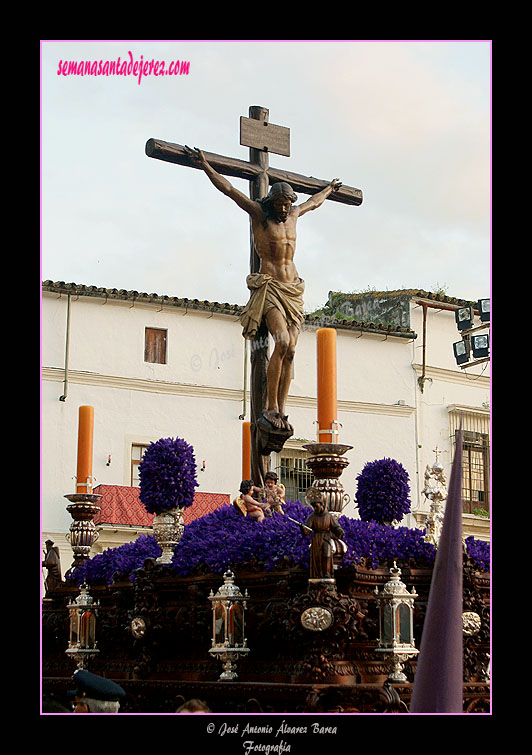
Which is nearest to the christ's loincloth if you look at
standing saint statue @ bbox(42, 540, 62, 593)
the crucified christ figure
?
the crucified christ figure

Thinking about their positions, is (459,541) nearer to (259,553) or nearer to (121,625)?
(259,553)

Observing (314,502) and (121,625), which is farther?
(121,625)

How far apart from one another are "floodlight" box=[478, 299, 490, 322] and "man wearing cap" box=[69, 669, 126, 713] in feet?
54.0

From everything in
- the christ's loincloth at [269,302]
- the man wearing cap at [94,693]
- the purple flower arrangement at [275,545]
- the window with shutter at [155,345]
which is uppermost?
the window with shutter at [155,345]

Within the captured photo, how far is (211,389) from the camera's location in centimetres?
2192

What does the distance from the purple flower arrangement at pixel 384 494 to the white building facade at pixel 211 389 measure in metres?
10.4

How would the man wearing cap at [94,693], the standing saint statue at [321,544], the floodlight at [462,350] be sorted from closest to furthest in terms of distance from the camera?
the man wearing cap at [94,693]
the standing saint statue at [321,544]
the floodlight at [462,350]

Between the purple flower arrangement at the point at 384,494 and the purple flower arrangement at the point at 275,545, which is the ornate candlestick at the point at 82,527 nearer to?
the purple flower arrangement at the point at 275,545

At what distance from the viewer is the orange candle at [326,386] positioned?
243 inches

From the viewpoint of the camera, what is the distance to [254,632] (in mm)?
6164

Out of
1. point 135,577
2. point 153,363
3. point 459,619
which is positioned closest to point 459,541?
point 459,619

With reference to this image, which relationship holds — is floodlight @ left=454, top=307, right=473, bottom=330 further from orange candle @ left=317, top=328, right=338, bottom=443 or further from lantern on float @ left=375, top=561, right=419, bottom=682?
lantern on float @ left=375, top=561, right=419, bottom=682

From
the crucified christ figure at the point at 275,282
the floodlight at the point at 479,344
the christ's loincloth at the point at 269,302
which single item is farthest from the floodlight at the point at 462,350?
the christ's loincloth at the point at 269,302
